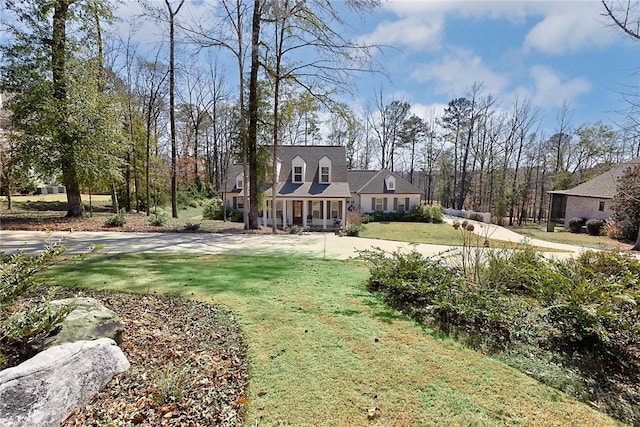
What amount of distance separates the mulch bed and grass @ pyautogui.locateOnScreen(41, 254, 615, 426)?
0.21 metres

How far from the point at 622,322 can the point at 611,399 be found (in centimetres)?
113

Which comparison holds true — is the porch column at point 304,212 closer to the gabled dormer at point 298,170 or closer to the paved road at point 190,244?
the gabled dormer at point 298,170

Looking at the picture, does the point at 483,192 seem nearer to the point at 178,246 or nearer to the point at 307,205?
the point at 307,205

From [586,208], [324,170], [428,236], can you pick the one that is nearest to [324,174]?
[324,170]

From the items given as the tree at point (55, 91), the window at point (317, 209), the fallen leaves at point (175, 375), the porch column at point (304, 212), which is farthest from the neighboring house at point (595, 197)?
the tree at point (55, 91)

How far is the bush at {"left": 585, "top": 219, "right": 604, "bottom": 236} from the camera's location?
18469 mm

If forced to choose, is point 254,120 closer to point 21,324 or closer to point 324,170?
point 324,170

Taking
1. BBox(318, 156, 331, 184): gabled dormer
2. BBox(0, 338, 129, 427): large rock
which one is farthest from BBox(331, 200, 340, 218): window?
BBox(0, 338, 129, 427): large rock

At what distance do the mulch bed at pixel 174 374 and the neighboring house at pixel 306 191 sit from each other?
16618 mm

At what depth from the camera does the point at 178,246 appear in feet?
27.9

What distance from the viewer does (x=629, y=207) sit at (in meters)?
15.5

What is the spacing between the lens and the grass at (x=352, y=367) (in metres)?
2.34

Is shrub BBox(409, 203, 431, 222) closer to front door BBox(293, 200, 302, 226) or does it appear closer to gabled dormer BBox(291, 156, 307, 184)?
front door BBox(293, 200, 302, 226)

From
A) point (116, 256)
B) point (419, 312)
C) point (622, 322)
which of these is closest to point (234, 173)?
point (116, 256)
